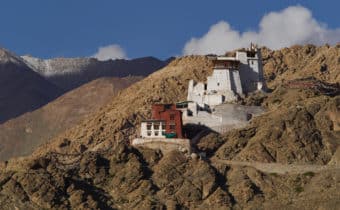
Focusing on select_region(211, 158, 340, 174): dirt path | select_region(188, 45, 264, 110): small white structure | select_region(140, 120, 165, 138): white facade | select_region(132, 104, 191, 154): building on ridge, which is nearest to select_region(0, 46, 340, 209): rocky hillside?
select_region(211, 158, 340, 174): dirt path

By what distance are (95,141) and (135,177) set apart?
45.3 m

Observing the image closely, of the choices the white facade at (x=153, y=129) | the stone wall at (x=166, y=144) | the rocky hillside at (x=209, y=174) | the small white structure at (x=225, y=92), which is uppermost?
the small white structure at (x=225, y=92)

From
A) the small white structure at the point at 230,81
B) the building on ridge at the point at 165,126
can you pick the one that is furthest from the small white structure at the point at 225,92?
the building on ridge at the point at 165,126

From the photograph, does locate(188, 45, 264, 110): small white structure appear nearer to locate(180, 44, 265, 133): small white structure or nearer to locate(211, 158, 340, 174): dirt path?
locate(180, 44, 265, 133): small white structure

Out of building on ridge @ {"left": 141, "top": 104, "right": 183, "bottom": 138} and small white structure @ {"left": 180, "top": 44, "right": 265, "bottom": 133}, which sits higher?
small white structure @ {"left": 180, "top": 44, "right": 265, "bottom": 133}

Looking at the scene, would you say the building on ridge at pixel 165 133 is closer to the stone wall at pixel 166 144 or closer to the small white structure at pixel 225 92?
the stone wall at pixel 166 144

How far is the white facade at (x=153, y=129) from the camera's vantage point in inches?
5920

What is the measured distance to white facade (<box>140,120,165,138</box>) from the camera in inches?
5920

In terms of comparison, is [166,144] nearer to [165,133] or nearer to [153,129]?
[165,133]

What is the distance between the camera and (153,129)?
151 m

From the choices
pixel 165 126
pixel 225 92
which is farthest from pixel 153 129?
pixel 225 92

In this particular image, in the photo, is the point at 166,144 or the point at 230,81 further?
the point at 230,81

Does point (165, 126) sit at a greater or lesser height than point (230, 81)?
lesser

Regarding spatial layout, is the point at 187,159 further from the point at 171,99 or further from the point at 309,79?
the point at 171,99
